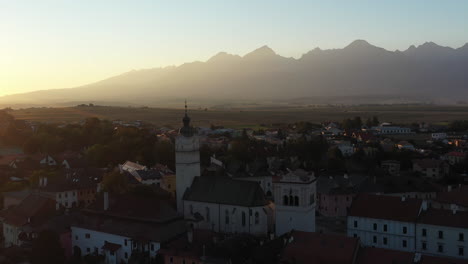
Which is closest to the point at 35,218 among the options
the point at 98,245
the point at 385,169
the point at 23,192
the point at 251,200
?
the point at 98,245

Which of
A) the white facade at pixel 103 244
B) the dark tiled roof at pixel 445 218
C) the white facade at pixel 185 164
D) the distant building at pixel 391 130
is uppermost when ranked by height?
the white facade at pixel 185 164

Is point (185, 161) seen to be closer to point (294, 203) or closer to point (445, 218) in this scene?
point (294, 203)

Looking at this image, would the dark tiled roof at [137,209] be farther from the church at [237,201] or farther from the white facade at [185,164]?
the church at [237,201]

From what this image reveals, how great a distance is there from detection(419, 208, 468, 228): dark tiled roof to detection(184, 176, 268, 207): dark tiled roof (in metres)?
12.7

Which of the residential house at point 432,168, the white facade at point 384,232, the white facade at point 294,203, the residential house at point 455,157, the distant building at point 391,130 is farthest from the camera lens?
the distant building at point 391,130

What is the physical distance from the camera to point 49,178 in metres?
64.6

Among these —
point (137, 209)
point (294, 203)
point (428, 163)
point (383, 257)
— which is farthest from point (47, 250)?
point (428, 163)

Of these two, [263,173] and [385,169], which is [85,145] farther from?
[385,169]

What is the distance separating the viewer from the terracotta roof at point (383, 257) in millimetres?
33188

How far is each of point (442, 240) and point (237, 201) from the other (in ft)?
53.3

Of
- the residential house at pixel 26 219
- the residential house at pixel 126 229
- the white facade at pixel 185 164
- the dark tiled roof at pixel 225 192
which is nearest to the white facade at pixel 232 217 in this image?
the dark tiled roof at pixel 225 192

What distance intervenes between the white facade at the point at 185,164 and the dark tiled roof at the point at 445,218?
1958 centimetres

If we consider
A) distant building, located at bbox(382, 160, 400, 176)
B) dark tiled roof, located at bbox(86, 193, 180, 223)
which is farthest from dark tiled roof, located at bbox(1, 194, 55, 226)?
distant building, located at bbox(382, 160, 400, 176)

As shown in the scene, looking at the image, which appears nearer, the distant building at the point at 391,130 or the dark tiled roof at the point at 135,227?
the dark tiled roof at the point at 135,227
